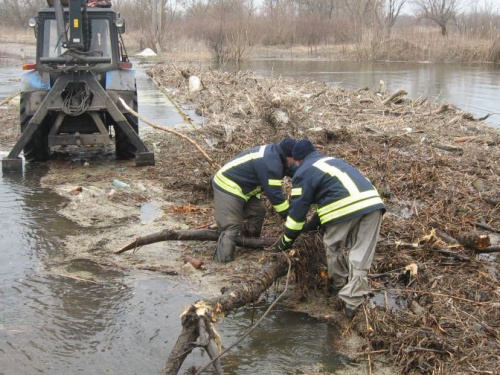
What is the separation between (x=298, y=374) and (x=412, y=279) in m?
1.77

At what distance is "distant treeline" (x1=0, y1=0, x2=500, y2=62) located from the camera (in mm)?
36750

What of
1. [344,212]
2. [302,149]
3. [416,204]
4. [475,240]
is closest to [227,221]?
[302,149]

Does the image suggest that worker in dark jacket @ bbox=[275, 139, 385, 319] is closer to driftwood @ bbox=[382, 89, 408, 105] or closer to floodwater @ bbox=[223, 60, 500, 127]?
floodwater @ bbox=[223, 60, 500, 127]

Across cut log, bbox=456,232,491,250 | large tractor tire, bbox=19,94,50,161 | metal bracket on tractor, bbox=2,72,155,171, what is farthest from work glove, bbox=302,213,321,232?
large tractor tire, bbox=19,94,50,161

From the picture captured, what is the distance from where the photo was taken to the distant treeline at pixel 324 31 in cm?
3675

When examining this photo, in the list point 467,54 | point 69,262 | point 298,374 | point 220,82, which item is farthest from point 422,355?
point 467,54

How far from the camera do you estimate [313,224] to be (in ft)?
18.2

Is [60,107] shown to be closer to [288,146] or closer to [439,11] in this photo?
[288,146]

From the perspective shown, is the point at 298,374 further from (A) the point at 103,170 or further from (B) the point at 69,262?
(A) the point at 103,170

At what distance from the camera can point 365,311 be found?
15.7ft

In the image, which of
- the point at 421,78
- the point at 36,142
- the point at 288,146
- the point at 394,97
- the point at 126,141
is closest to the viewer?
the point at 288,146

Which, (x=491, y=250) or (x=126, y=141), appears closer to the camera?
(x=491, y=250)

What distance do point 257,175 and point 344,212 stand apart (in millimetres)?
1240

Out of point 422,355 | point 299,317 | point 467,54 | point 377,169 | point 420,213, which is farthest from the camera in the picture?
point 467,54
